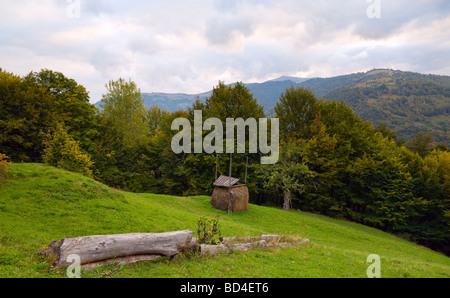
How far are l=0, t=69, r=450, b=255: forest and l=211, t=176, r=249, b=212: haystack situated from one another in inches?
290

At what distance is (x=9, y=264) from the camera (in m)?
6.24

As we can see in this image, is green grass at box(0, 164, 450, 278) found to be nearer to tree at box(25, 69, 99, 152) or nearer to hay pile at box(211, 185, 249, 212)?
hay pile at box(211, 185, 249, 212)

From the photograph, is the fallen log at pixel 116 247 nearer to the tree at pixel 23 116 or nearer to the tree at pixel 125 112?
the tree at pixel 23 116

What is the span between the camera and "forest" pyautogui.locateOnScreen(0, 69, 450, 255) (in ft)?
95.8

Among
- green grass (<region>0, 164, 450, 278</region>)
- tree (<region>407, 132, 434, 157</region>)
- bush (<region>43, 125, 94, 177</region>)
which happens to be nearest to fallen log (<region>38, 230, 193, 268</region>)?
green grass (<region>0, 164, 450, 278</region>)

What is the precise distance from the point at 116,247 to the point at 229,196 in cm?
1895

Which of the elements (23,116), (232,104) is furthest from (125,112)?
(232,104)

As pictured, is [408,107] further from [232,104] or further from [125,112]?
[125,112]

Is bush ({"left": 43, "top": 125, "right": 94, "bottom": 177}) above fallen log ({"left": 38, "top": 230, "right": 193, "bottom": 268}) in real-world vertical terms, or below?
above

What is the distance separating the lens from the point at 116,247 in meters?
6.91

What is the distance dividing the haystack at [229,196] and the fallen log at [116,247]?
56.3ft

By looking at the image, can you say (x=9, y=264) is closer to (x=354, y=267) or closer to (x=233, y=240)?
(x=233, y=240)

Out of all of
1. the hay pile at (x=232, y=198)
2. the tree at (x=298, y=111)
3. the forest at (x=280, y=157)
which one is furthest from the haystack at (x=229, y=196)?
the tree at (x=298, y=111)

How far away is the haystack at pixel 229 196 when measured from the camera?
25.3 m
